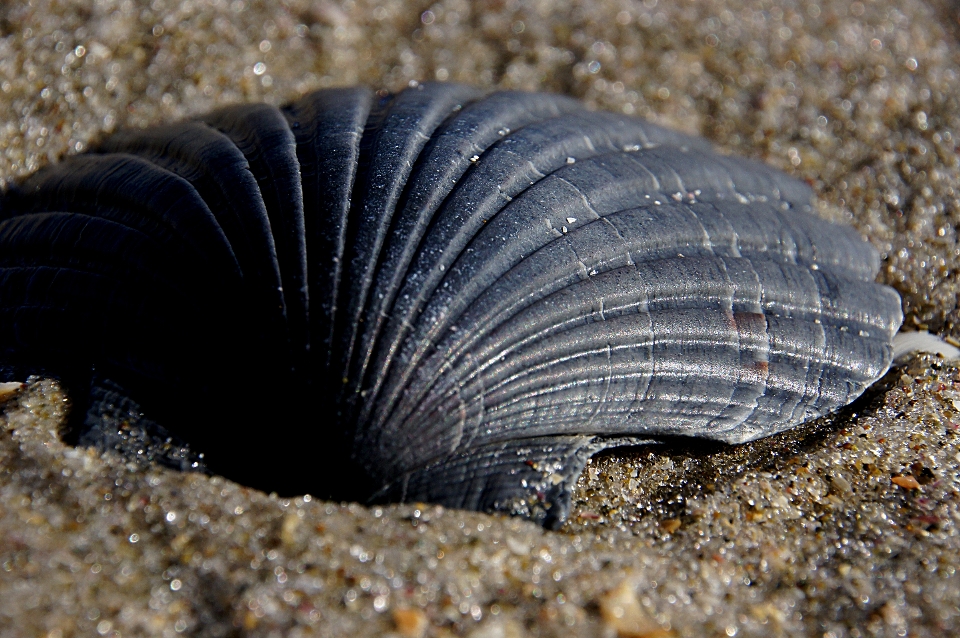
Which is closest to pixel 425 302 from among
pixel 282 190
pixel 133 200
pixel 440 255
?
pixel 440 255

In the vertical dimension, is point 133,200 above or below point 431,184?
below

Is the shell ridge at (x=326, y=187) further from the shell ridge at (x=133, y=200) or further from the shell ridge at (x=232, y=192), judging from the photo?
the shell ridge at (x=133, y=200)

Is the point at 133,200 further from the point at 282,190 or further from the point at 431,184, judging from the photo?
the point at 431,184

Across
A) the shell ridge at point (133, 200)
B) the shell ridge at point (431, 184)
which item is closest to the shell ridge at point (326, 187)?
the shell ridge at point (431, 184)

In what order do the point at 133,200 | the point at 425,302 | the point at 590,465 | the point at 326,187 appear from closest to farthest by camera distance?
1. the point at 425,302
2. the point at 326,187
3. the point at 590,465
4. the point at 133,200

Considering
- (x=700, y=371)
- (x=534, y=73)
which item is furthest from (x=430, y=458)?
(x=534, y=73)
